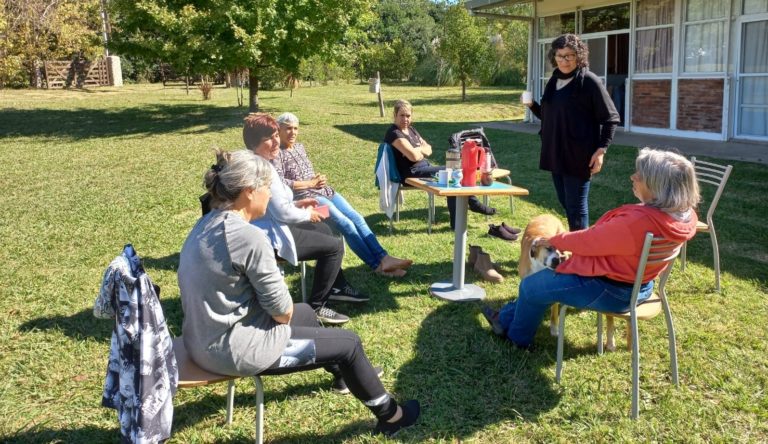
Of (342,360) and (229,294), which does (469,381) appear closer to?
(342,360)

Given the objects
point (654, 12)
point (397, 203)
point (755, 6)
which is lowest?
point (397, 203)

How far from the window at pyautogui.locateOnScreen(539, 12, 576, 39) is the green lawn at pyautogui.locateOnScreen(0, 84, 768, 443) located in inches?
288

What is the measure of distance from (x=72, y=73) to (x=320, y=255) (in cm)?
3151

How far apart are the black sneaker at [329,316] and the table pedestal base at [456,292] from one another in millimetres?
805

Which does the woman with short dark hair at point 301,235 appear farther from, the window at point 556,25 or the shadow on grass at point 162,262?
the window at point 556,25

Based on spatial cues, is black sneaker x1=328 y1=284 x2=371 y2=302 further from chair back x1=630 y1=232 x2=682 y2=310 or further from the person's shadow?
chair back x1=630 y1=232 x2=682 y2=310

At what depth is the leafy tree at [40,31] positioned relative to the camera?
2223 centimetres

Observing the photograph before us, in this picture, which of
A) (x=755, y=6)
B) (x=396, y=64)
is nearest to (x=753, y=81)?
(x=755, y=6)

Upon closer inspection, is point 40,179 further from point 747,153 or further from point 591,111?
point 747,153

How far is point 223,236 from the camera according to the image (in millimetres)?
2521

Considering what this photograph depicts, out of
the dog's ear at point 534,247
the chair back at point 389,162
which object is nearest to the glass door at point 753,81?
the chair back at point 389,162

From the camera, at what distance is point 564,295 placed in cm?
334

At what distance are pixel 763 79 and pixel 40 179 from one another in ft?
40.8

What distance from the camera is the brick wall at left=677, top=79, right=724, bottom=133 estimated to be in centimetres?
1201
